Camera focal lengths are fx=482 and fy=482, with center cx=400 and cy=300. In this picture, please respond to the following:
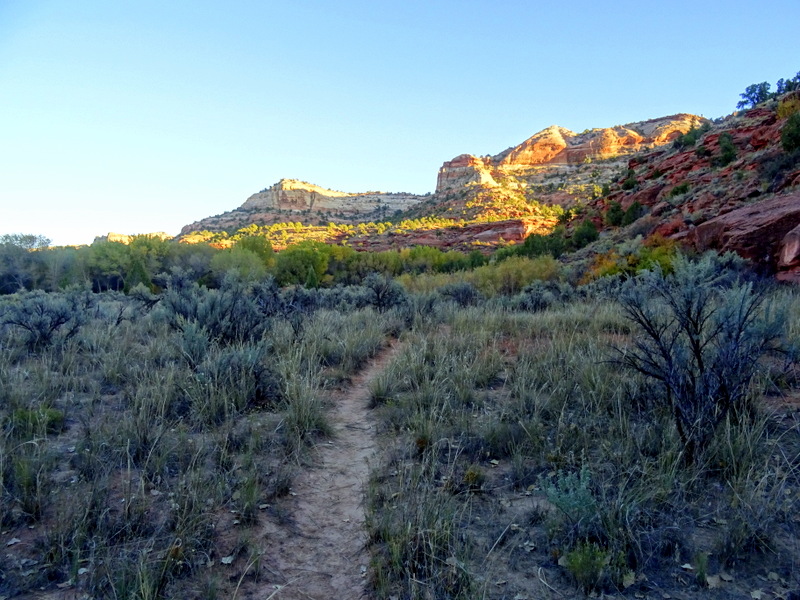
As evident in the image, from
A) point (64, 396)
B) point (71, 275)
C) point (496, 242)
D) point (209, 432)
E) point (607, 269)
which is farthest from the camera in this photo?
point (496, 242)

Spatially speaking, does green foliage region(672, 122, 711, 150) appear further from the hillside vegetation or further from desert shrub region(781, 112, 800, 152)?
the hillside vegetation

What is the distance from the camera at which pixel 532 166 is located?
87.0 meters

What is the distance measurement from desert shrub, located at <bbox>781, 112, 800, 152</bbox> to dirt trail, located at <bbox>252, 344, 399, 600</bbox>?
1822 centimetres

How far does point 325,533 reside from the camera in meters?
2.88

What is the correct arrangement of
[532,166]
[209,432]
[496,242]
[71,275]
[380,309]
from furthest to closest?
[532,166] → [496,242] → [71,275] → [380,309] → [209,432]

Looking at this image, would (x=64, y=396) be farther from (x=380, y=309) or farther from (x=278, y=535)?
(x=380, y=309)

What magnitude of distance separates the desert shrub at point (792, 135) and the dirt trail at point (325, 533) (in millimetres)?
18218

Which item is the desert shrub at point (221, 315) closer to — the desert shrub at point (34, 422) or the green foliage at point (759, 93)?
the desert shrub at point (34, 422)

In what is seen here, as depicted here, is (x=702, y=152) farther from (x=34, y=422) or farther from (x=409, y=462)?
(x=34, y=422)

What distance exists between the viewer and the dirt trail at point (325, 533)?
2412 mm

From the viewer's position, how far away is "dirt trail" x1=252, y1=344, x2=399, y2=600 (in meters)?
2.41

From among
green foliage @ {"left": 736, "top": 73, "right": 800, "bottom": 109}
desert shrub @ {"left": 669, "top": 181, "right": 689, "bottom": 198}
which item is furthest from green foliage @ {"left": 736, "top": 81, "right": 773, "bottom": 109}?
desert shrub @ {"left": 669, "top": 181, "right": 689, "bottom": 198}

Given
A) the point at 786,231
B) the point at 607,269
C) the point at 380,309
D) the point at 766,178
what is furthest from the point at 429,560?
the point at 766,178

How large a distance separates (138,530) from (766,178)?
19496 millimetres
